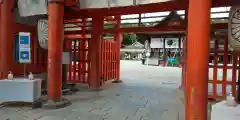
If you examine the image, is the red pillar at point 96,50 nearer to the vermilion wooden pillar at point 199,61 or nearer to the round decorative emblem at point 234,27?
the round decorative emblem at point 234,27

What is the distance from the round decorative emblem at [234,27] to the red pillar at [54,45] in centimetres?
415

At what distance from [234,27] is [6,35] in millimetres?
6894

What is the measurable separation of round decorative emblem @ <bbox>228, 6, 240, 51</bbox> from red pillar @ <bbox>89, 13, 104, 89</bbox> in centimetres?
501

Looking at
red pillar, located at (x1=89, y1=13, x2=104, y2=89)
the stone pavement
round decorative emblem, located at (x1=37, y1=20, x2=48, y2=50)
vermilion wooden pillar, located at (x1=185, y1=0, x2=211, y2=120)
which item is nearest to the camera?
vermilion wooden pillar, located at (x1=185, y1=0, x2=211, y2=120)

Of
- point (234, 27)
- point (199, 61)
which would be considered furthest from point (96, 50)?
point (199, 61)

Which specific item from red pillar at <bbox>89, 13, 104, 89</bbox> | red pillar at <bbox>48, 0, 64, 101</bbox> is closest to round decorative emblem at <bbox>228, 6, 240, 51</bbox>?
red pillar at <bbox>48, 0, 64, 101</bbox>

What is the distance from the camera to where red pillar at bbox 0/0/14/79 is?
7395 millimetres

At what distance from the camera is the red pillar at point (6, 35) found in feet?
24.3

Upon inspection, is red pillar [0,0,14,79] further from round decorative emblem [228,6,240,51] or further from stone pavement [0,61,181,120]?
round decorative emblem [228,6,240,51]

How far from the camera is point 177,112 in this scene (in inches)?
219

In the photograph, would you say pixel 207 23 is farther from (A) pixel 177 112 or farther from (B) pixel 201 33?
(A) pixel 177 112

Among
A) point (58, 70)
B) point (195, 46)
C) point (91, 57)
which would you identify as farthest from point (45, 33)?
point (195, 46)

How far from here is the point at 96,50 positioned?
28.4 feet

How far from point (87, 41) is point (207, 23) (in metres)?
6.40
